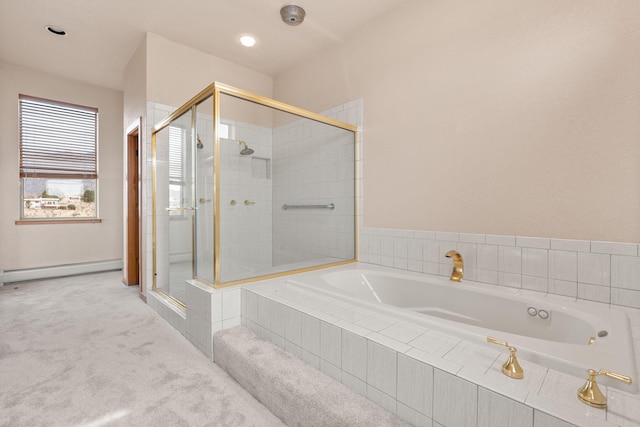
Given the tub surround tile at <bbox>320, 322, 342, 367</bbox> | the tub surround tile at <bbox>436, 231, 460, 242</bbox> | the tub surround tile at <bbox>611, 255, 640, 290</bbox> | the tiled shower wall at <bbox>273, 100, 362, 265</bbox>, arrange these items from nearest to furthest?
the tub surround tile at <bbox>320, 322, 342, 367</bbox>
the tub surround tile at <bbox>611, 255, 640, 290</bbox>
the tub surround tile at <bbox>436, 231, 460, 242</bbox>
the tiled shower wall at <bbox>273, 100, 362, 265</bbox>

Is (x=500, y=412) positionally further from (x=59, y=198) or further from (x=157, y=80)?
(x=59, y=198)

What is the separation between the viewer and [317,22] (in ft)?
8.39

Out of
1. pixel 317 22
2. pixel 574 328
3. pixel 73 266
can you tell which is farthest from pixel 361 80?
pixel 73 266

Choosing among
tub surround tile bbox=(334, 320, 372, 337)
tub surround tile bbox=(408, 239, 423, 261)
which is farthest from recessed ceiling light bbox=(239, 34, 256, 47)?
tub surround tile bbox=(334, 320, 372, 337)

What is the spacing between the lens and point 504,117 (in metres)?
1.81

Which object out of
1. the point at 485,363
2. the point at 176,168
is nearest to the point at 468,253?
the point at 485,363

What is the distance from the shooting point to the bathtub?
963 mm

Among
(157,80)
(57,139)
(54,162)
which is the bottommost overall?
(54,162)

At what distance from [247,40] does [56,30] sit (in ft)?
5.69

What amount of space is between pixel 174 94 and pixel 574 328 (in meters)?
3.43

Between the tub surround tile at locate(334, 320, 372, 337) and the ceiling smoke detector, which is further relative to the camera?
the ceiling smoke detector

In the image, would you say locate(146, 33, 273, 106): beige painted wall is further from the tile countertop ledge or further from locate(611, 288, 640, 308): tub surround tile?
locate(611, 288, 640, 308): tub surround tile

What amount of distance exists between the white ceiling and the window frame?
0.53 metres

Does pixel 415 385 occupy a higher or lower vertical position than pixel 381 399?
higher
